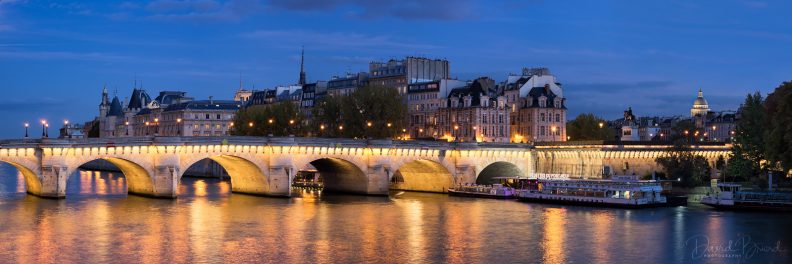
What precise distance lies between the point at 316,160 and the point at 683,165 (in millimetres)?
31758

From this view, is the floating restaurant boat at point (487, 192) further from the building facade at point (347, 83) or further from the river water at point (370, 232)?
the building facade at point (347, 83)

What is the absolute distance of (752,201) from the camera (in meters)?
70.6

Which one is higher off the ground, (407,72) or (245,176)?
(407,72)

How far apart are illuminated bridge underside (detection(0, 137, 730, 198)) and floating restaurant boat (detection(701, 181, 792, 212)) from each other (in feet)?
77.2

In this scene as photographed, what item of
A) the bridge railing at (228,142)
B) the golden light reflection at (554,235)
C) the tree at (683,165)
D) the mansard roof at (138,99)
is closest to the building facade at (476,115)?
the bridge railing at (228,142)

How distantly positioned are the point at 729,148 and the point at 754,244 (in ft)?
165

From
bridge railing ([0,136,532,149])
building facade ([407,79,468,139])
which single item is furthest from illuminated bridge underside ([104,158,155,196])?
building facade ([407,79,468,139])

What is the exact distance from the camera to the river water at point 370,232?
4738 cm

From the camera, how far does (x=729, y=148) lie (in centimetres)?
9969

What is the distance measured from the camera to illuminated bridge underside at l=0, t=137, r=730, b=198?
71375 mm

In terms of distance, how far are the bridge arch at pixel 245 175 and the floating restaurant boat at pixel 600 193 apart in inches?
774

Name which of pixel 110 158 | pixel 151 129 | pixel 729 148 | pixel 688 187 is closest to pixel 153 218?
pixel 110 158

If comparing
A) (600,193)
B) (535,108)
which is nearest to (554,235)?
(600,193)

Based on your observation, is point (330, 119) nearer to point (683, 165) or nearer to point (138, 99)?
point (683, 165)
